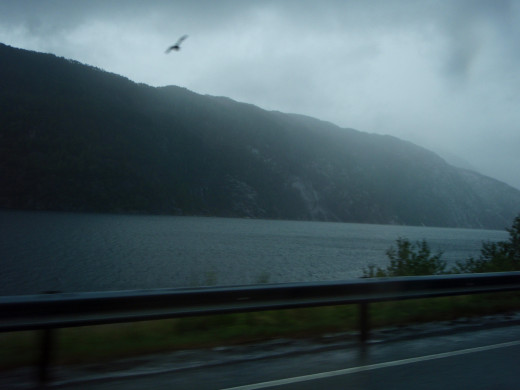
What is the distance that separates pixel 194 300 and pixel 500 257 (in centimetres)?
1155

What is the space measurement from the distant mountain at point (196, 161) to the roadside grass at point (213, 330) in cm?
6866

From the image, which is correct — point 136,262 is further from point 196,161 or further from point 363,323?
point 196,161

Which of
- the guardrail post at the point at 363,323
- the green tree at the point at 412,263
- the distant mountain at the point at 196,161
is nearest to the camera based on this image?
the guardrail post at the point at 363,323

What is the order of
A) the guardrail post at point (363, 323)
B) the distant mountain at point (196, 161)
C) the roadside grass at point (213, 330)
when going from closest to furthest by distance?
the roadside grass at point (213, 330) → the guardrail post at point (363, 323) → the distant mountain at point (196, 161)

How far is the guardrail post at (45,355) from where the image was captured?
4.97 metres

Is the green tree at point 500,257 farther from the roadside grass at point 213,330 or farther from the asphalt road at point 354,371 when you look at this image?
the asphalt road at point 354,371

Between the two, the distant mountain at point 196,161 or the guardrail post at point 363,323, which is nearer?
the guardrail post at point 363,323

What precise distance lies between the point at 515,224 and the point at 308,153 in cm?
12468

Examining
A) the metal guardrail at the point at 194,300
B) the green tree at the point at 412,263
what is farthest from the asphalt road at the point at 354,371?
the green tree at the point at 412,263

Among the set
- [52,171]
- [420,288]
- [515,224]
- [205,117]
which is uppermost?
[205,117]

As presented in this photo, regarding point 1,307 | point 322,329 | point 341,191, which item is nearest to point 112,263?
point 322,329

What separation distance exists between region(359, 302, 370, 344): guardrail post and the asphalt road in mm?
229

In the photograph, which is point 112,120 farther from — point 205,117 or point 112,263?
point 112,263

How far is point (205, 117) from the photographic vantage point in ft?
465
